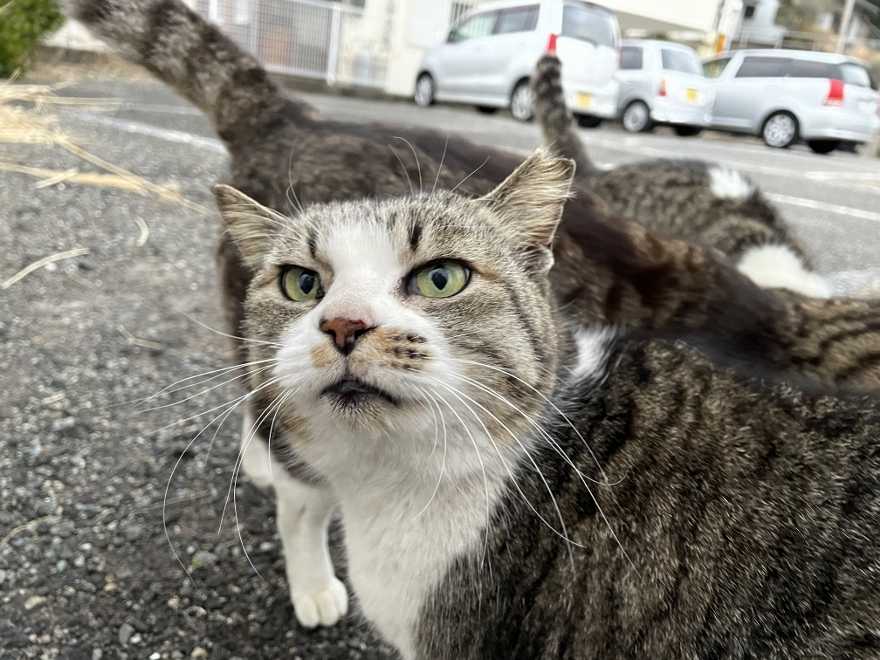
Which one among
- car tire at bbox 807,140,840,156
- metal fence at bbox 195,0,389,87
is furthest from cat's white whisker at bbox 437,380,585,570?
car tire at bbox 807,140,840,156

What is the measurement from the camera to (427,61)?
1202cm

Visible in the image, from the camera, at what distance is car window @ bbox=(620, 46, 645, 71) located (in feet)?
17.3

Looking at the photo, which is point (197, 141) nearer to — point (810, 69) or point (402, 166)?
point (402, 166)

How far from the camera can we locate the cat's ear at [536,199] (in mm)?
1502

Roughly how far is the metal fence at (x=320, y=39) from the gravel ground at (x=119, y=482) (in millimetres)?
7043

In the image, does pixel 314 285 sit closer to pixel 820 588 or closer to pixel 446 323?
pixel 446 323

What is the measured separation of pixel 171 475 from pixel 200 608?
503 mm

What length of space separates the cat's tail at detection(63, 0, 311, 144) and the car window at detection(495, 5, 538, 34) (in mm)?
3319

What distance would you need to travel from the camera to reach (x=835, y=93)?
29.8 feet

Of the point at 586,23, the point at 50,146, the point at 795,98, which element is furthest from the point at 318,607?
the point at 795,98

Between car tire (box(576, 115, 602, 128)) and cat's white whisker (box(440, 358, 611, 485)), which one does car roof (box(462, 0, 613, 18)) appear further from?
cat's white whisker (box(440, 358, 611, 485))

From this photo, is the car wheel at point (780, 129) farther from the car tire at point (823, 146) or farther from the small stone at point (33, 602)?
the small stone at point (33, 602)

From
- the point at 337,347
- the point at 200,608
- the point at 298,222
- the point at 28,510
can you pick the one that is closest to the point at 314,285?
the point at 298,222

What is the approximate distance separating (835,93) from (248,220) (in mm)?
9744
